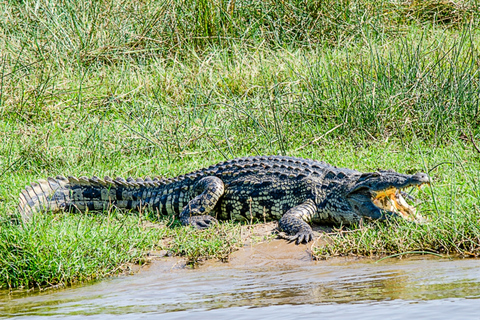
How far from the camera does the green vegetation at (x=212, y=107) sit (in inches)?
176

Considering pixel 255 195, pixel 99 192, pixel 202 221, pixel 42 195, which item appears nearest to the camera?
pixel 202 221

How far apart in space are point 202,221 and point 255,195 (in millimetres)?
533

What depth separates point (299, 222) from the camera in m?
4.98

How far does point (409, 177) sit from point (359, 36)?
5.82 m

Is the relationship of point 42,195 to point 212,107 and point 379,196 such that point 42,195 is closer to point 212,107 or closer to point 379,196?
point 379,196

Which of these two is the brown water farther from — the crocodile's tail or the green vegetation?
the crocodile's tail

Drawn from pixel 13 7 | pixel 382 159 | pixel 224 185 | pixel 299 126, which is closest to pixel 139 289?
pixel 224 185

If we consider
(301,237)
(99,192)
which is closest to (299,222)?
(301,237)

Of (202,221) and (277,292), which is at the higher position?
(202,221)

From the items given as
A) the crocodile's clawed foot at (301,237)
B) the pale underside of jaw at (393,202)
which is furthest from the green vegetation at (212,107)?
the crocodile's clawed foot at (301,237)

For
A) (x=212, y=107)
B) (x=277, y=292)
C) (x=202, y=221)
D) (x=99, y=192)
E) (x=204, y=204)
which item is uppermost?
(x=212, y=107)

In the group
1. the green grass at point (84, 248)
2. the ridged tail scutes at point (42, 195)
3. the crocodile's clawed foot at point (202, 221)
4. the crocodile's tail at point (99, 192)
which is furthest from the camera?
the crocodile's tail at point (99, 192)

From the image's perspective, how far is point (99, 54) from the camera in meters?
A: 10.0

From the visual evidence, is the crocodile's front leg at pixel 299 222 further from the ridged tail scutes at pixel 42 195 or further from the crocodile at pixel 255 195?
the ridged tail scutes at pixel 42 195
